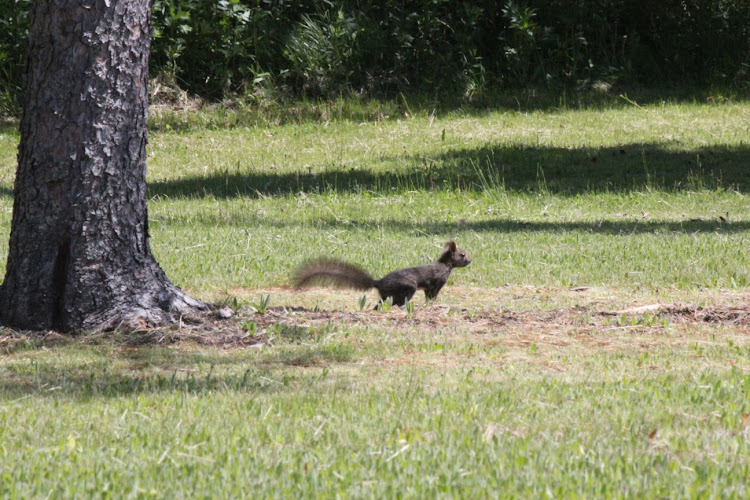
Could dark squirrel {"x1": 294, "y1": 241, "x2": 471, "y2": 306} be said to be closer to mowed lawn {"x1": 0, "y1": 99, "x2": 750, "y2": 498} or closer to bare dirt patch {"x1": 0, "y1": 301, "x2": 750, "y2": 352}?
mowed lawn {"x1": 0, "y1": 99, "x2": 750, "y2": 498}

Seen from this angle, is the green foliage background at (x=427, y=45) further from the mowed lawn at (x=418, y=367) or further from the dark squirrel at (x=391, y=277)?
the dark squirrel at (x=391, y=277)

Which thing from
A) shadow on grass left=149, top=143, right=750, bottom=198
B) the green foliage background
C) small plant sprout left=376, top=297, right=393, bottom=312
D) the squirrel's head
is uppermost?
the green foliage background

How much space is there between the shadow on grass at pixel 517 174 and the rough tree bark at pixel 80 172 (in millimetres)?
8602

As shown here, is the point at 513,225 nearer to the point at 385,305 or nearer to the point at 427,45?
the point at 385,305

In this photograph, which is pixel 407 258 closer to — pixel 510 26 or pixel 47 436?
pixel 47 436

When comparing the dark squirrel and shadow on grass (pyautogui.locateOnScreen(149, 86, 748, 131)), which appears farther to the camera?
shadow on grass (pyautogui.locateOnScreen(149, 86, 748, 131))

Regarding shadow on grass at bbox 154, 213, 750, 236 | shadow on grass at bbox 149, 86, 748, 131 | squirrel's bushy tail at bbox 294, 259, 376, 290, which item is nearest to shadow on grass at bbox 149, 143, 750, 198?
shadow on grass at bbox 154, 213, 750, 236

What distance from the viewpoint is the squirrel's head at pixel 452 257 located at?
8.84 metres

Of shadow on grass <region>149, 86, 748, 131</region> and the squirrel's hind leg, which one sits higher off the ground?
shadow on grass <region>149, 86, 748, 131</region>

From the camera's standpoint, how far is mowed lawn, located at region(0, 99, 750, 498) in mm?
3756

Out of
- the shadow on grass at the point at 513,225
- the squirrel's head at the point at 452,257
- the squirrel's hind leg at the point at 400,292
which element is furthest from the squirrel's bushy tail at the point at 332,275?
the shadow on grass at the point at 513,225

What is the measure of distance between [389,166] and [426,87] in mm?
5942

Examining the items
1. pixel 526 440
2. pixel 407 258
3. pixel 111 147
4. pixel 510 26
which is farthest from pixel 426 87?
pixel 526 440

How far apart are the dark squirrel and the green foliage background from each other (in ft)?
44.8
